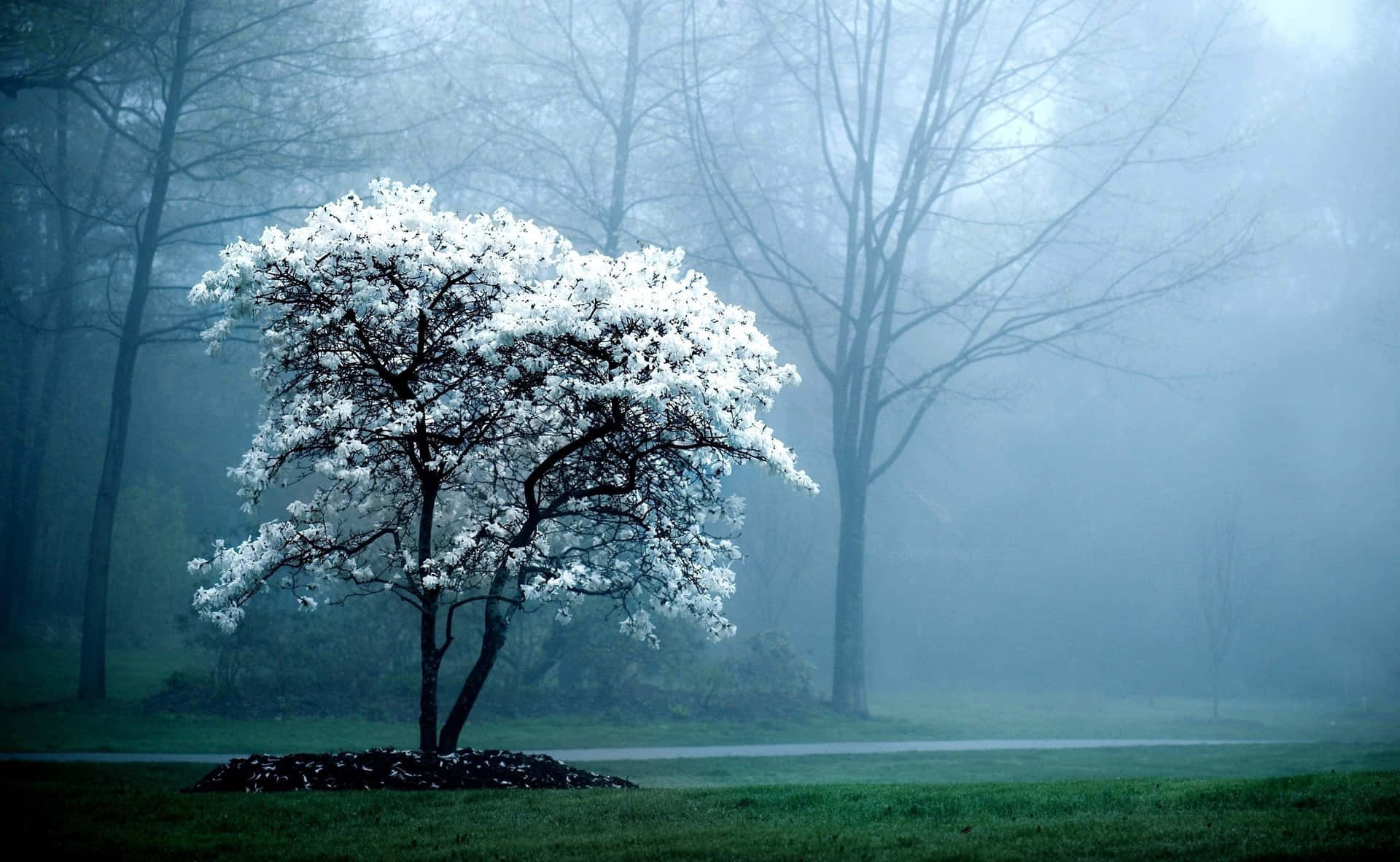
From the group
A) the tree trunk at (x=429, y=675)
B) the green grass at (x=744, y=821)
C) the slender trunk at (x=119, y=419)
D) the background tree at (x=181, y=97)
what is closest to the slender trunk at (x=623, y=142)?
the background tree at (x=181, y=97)

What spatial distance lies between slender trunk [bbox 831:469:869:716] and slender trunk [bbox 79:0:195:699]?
13063 millimetres

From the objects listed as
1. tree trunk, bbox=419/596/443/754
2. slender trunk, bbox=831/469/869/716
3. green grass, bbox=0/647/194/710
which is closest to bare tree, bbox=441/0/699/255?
slender trunk, bbox=831/469/869/716

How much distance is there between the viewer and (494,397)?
11883 mm

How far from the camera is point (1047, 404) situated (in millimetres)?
48219

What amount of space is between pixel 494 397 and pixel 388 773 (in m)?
3.77

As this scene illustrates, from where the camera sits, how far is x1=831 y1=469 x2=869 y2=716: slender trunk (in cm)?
2303

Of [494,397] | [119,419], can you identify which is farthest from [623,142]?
[494,397]

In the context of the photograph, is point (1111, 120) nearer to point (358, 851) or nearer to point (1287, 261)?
point (1287, 261)

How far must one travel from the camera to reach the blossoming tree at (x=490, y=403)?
10336mm

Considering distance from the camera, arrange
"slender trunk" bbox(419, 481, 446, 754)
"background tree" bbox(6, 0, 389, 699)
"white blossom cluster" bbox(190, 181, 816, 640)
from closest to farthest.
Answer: "white blossom cluster" bbox(190, 181, 816, 640)
"slender trunk" bbox(419, 481, 446, 754)
"background tree" bbox(6, 0, 389, 699)

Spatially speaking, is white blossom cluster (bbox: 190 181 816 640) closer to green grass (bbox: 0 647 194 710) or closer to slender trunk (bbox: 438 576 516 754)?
slender trunk (bbox: 438 576 516 754)

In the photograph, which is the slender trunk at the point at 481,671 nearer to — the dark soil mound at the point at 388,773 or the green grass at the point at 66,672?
the dark soil mound at the point at 388,773

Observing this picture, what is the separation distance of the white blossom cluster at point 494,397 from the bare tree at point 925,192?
35.2 ft

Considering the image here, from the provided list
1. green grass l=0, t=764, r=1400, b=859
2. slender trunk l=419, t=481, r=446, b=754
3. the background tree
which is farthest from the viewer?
the background tree
